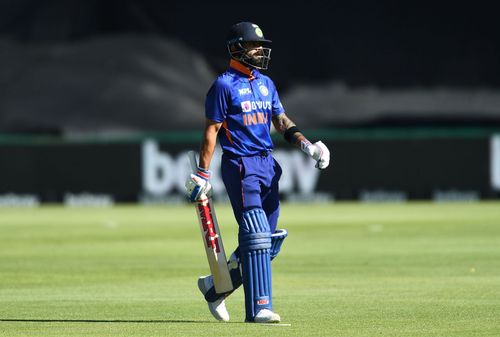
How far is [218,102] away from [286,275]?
12.0 ft

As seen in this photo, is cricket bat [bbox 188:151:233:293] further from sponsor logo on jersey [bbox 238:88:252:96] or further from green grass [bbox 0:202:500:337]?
sponsor logo on jersey [bbox 238:88:252:96]

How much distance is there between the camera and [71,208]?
23.0 m

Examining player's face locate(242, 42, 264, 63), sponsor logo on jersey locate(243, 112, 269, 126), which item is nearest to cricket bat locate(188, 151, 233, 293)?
sponsor logo on jersey locate(243, 112, 269, 126)

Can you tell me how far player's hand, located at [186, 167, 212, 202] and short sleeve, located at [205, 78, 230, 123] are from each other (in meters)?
0.32

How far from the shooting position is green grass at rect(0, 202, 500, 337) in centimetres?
788

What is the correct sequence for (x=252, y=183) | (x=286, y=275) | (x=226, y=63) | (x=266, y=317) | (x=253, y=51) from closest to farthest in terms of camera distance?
(x=266, y=317)
(x=252, y=183)
(x=253, y=51)
(x=286, y=275)
(x=226, y=63)

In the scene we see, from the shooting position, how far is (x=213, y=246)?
26.9 ft

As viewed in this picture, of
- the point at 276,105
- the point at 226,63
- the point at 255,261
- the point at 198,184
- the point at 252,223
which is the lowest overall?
the point at 255,261

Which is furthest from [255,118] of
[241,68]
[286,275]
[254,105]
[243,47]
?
[286,275]

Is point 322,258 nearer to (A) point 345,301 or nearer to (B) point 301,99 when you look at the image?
(A) point 345,301

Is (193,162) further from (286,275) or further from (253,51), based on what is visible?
(286,275)

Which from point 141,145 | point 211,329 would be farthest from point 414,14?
point 211,329

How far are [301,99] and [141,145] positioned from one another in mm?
3135

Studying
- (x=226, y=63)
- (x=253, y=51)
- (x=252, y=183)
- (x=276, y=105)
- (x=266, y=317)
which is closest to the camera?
(x=266, y=317)
